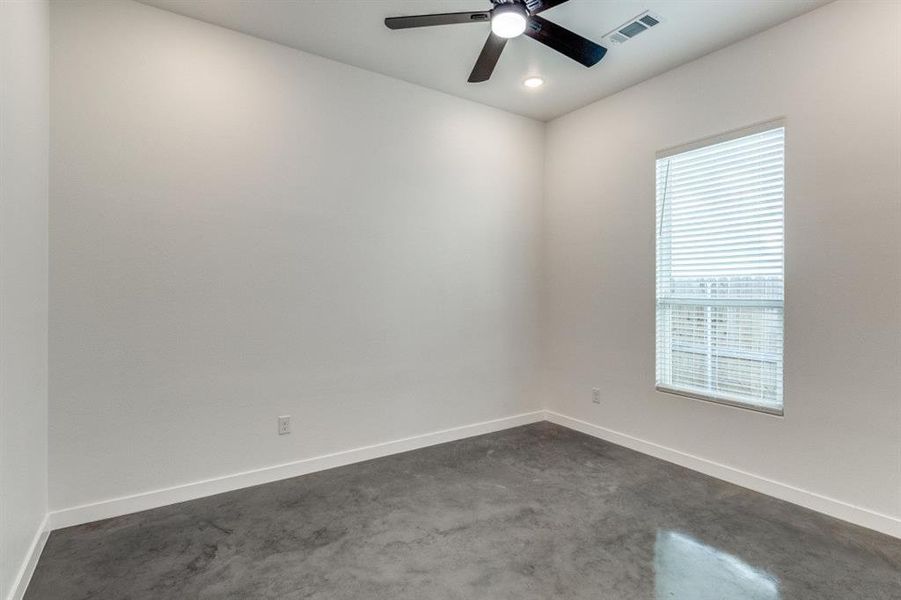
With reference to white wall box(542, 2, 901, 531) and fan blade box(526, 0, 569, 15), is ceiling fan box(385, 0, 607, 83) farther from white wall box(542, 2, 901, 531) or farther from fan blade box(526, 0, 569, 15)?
white wall box(542, 2, 901, 531)

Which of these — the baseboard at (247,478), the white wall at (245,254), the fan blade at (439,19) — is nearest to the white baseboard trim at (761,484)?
the baseboard at (247,478)

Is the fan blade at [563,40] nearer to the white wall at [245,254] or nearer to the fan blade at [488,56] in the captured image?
the fan blade at [488,56]

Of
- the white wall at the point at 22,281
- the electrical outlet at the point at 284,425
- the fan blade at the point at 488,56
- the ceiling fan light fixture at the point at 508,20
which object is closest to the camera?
the white wall at the point at 22,281

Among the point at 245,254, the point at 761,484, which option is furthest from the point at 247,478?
the point at 761,484

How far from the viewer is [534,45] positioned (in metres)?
2.91

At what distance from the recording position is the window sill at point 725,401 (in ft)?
9.03

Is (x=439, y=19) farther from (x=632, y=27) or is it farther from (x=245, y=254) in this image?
(x=245, y=254)

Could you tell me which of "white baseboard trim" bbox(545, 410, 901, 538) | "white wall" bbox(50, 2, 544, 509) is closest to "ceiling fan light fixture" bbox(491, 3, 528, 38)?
"white wall" bbox(50, 2, 544, 509)

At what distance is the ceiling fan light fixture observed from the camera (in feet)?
6.60

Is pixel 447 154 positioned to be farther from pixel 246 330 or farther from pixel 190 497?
pixel 190 497

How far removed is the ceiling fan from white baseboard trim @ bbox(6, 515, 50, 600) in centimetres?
288

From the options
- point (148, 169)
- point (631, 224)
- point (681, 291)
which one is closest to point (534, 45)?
point (631, 224)

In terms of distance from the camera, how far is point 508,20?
207cm

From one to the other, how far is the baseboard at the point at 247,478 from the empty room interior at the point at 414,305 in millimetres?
19
